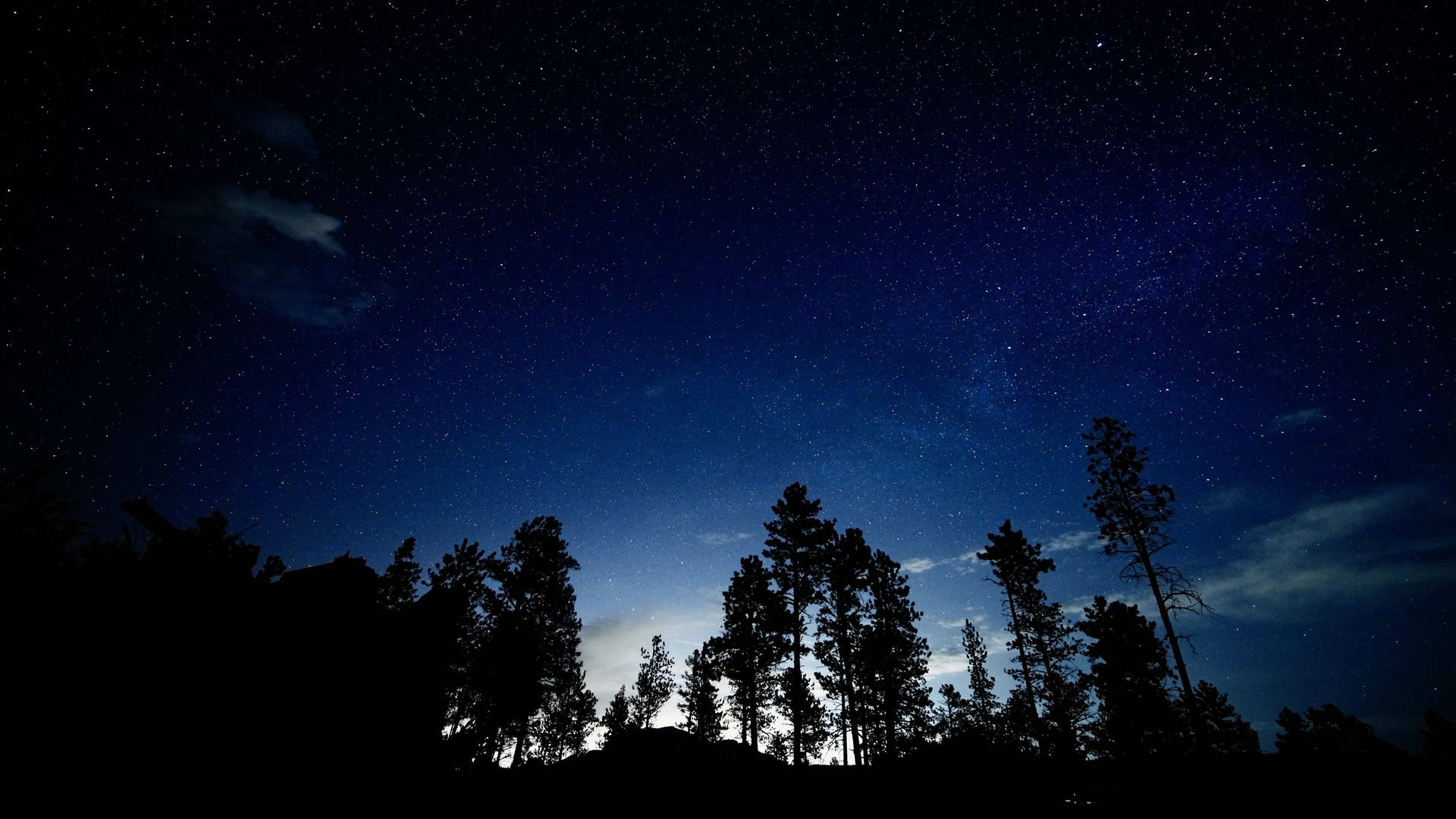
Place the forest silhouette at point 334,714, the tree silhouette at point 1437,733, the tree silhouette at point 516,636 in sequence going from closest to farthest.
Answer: the forest silhouette at point 334,714, the tree silhouette at point 516,636, the tree silhouette at point 1437,733

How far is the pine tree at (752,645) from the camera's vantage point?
1111 inches

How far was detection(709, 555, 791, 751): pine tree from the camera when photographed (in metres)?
28.2

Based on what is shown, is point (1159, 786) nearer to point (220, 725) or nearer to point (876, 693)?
point (220, 725)

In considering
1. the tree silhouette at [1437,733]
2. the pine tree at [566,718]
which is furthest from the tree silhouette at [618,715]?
the tree silhouette at [1437,733]

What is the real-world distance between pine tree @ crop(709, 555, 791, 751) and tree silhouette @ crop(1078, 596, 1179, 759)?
63.4 ft

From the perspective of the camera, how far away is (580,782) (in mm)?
10141

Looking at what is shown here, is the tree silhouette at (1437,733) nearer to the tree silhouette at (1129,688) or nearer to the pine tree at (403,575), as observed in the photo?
the tree silhouette at (1129,688)

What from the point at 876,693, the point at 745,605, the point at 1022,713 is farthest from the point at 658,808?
the point at 1022,713

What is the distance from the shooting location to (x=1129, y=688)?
98.6 feet

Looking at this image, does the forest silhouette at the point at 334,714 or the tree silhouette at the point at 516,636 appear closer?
the forest silhouette at the point at 334,714

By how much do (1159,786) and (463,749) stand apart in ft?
45.1

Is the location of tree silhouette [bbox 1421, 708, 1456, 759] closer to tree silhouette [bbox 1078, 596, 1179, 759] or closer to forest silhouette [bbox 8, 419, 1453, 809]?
tree silhouette [bbox 1078, 596, 1179, 759]

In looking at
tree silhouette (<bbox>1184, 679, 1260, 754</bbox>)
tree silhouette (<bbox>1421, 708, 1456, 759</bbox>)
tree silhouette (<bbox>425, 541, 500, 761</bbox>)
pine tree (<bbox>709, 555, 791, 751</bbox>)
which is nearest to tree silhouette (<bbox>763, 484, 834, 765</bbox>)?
pine tree (<bbox>709, 555, 791, 751</bbox>)

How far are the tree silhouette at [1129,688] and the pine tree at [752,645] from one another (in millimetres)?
19318
